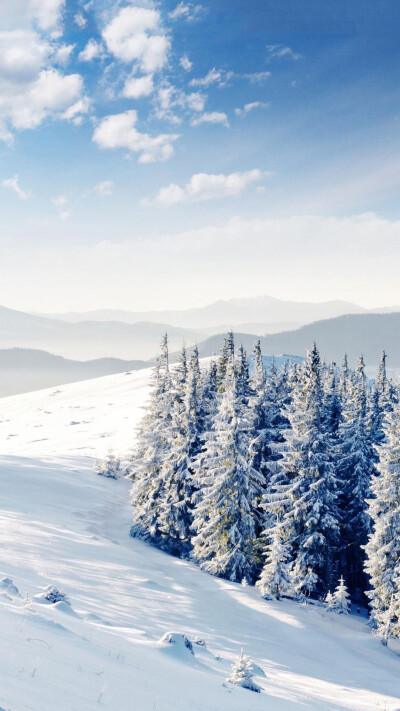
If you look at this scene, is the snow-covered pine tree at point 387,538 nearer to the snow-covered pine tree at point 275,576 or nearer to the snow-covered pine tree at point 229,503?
the snow-covered pine tree at point 275,576

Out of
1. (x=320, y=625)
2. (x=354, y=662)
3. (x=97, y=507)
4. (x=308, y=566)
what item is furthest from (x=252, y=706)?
(x=97, y=507)

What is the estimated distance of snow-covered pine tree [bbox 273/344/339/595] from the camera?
26.8 metres

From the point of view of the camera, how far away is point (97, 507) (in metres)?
38.6

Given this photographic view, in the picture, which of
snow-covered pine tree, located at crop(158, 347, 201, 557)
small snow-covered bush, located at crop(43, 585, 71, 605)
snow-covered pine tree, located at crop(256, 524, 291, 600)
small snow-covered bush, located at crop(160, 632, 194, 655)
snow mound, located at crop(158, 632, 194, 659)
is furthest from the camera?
snow-covered pine tree, located at crop(158, 347, 201, 557)

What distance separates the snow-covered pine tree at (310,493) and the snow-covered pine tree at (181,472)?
262 inches

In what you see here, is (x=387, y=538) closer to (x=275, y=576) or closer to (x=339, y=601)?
(x=339, y=601)

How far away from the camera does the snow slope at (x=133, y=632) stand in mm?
6137

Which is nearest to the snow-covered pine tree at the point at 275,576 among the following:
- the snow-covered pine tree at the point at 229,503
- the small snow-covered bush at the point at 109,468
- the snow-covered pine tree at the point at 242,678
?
the snow-covered pine tree at the point at 229,503

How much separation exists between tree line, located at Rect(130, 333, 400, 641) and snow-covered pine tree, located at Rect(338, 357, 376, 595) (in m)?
0.09

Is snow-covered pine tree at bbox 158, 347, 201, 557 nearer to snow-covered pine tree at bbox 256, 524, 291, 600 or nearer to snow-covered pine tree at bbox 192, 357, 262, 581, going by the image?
snow-covered pine tree at bbox 192, 357, 262, 581

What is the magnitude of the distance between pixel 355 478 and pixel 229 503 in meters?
12.0

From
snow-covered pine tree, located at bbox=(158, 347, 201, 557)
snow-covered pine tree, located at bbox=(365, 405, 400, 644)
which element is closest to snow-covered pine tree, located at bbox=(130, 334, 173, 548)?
snow-covered pine tree, located at bbox=(158, 347, 201, 557)

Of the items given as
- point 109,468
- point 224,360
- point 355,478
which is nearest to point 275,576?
point 355,478

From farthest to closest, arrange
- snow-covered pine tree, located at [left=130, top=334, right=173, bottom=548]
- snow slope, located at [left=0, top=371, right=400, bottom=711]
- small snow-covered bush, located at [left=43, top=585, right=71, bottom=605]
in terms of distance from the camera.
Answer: snow-covered pine tree, located at [left=130, top=334, right=173, bottom=548]
small snow-covered bush, located at [left=43, top=585, right=71, bottom=605]
snow slope, located at [left=0, top=371, right=400, bottom=711]
